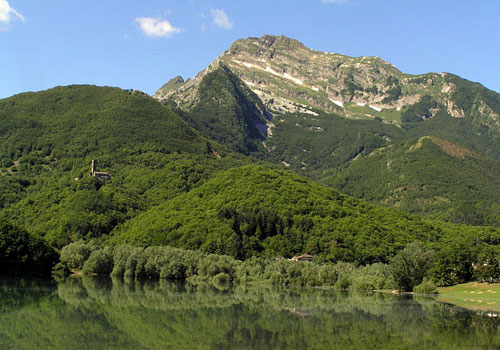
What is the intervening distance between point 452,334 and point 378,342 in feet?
24.9

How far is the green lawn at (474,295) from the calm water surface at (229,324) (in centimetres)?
462

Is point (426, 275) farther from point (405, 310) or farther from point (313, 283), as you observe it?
point (405, 310)

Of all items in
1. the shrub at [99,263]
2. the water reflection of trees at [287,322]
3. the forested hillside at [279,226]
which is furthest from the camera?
the forested hillside at [279,226]

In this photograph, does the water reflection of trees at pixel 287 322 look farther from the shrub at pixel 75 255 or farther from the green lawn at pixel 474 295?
the shrub at pixel 75 255

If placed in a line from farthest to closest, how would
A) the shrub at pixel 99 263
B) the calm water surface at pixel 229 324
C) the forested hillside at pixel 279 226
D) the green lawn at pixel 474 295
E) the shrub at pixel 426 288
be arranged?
the forested hillside at pixel 279 226
the shrub at pixel 99 263
the shrub at pixel 426 288
the green lawn at pixel 474 295
the calm water surface at pixel 229 324

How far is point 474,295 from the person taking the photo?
278ft

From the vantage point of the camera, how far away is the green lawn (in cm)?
6981

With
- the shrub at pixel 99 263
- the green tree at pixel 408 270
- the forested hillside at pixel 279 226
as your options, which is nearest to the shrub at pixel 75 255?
the shrub at pixel 99 263

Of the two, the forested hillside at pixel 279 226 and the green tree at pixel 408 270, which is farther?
the forested hillside at pixel 279 226

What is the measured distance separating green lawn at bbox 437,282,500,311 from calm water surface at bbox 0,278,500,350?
462 centimetres

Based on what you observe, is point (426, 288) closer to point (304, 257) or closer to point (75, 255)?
point (304, 257)

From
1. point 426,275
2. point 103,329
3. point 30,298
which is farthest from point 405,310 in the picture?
point 426,275

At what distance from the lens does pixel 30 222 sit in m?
176

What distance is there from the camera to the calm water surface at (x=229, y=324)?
135ft
